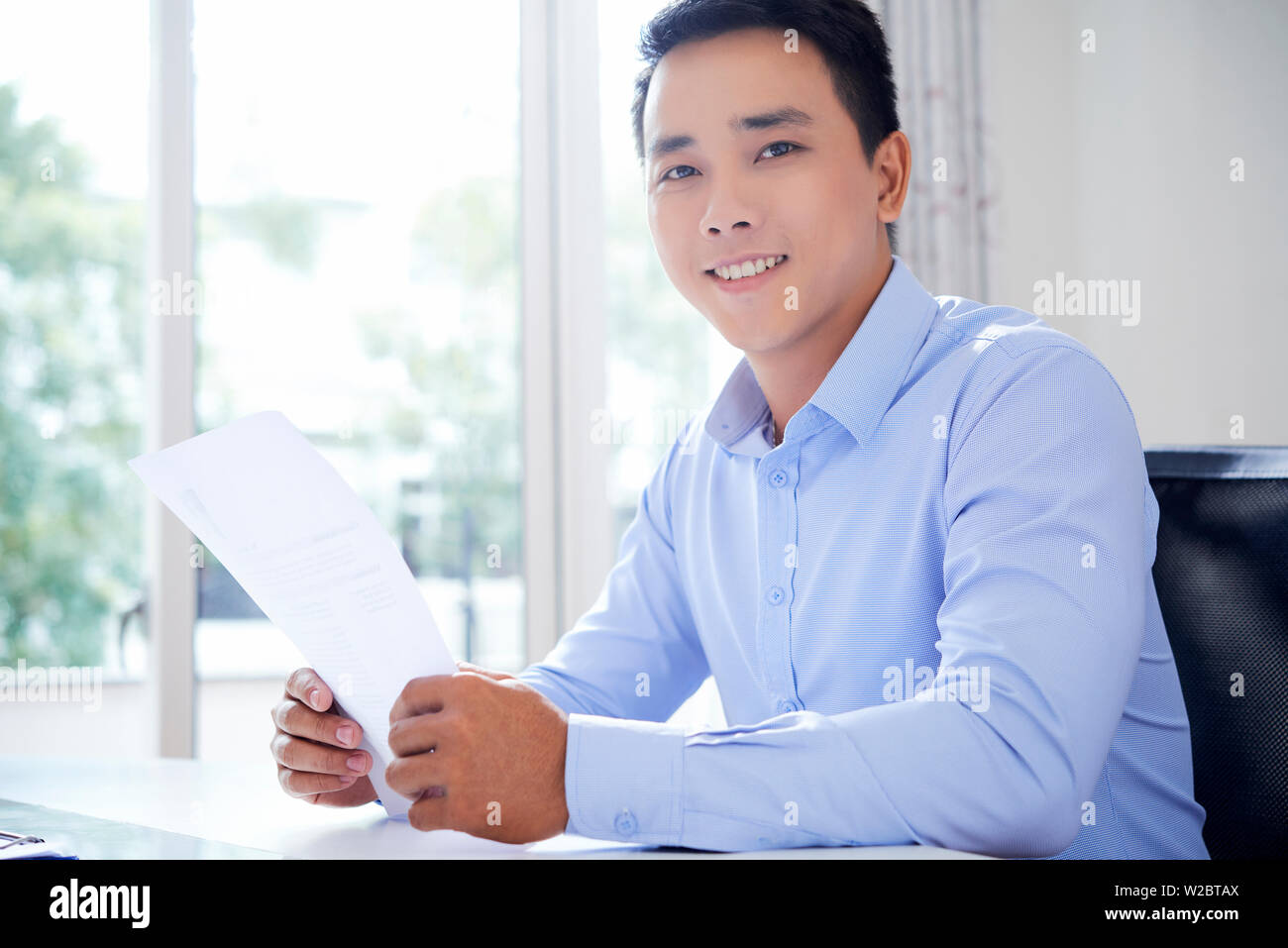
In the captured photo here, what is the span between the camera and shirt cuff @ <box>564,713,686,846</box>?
0.68 meters

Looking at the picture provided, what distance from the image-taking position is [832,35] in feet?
3.57

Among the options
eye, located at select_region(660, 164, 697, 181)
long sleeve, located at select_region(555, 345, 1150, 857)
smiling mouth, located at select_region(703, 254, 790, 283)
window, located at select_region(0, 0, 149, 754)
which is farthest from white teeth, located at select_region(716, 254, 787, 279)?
window, located at select_region(0, 0, 149, 754)

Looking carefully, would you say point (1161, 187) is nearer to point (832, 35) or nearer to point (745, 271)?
point (832, 35)

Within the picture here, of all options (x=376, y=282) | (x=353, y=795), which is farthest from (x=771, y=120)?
(x=376, y=282)

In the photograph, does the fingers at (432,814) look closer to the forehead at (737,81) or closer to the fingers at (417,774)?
the fingers at (417,774)

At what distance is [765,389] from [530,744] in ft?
1.99

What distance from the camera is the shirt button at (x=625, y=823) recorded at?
68cm

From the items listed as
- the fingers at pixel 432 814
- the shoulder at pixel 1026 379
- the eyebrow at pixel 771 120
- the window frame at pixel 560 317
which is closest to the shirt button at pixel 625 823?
the fingers at pixel 432 814

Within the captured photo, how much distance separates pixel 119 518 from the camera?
2375 millimetres

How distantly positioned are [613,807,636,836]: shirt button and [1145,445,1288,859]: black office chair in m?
0.59

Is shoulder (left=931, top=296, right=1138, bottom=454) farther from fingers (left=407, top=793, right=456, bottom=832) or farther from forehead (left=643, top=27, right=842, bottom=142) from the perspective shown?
fingers (left=407, top=793, right=456, bottom=832)

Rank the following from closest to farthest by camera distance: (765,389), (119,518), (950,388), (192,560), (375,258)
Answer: (950,388) < (765,389) < (192,560) < (119,518) < (375,258)
